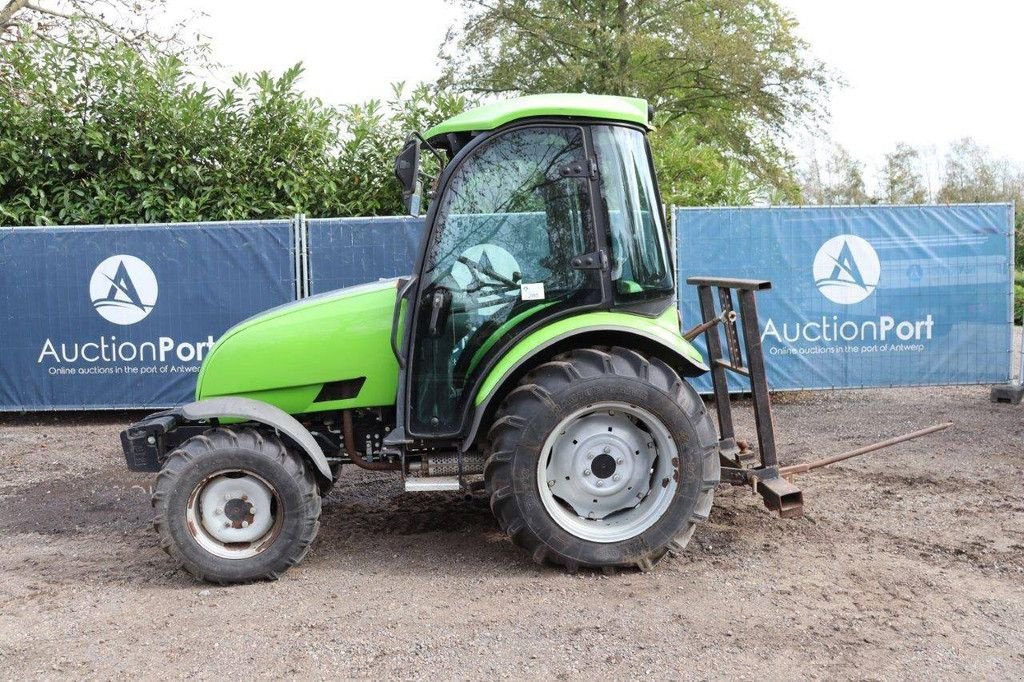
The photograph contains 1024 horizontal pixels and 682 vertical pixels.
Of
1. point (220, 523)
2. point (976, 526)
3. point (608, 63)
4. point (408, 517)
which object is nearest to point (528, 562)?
point (408, 517)

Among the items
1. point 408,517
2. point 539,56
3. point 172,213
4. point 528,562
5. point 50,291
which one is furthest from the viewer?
point 539,56

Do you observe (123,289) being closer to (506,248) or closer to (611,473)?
(506,248)

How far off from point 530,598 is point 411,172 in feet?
6.93

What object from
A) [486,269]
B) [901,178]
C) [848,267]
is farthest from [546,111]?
[901,178]

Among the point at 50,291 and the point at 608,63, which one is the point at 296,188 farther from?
the point at 608,63

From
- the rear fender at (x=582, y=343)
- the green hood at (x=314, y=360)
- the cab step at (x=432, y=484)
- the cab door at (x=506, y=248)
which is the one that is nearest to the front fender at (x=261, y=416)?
the green hood at (x=314, y=360)

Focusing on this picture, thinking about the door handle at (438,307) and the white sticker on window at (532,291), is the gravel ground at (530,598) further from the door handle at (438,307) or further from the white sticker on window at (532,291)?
the white sticker on window at (532,291)

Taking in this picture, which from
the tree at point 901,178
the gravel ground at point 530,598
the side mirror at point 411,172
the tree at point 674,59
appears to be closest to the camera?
the gravel ground at point 530,598

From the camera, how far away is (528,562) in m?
4.74

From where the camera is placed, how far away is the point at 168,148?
10648mm

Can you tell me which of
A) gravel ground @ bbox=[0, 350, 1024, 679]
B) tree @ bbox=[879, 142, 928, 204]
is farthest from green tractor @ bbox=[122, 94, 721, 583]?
tree @ bbox=[879, 142, 928, 204]

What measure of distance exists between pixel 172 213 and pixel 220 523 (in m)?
6.87

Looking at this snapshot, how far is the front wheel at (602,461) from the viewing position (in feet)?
14.5

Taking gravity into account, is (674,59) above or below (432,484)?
above
